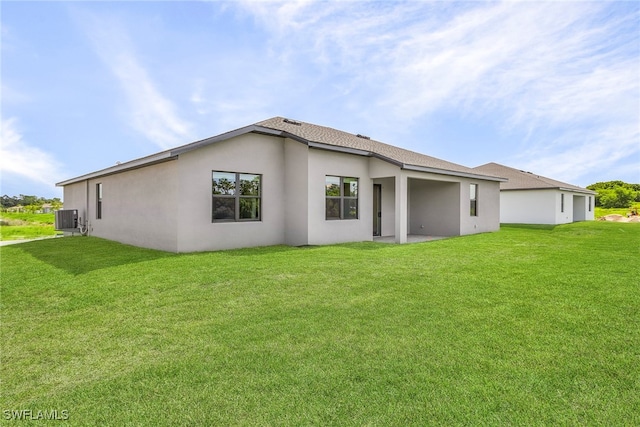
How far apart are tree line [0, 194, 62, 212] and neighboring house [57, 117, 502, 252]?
31.4 metres

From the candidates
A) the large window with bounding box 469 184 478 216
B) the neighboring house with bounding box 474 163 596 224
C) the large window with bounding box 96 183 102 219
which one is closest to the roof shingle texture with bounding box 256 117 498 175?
the large window with bounding box 469 184 478 216

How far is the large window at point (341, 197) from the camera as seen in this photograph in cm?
1202

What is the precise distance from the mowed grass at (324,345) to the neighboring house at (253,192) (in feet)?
10.00

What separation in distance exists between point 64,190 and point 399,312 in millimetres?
23138

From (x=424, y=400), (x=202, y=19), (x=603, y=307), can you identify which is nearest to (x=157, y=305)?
(x=424, y=400)

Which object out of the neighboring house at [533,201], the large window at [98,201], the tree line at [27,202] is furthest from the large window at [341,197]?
the tree line at [27,202]

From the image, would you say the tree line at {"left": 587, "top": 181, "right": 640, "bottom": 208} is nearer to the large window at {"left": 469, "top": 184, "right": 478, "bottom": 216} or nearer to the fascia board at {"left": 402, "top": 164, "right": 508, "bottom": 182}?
the fascia board at {"left": 402, "top": 164, "right": 508, "bottom": 182}

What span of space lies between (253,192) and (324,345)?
8056 millimetres

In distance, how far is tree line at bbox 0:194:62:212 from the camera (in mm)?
37781

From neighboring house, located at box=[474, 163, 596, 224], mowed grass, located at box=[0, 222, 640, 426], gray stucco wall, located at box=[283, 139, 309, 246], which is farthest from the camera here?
neighboring house, located at box=[474, 163, 596, 224]

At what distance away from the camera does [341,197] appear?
12.4 meters

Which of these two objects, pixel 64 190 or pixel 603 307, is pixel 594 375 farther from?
pixel 64 190

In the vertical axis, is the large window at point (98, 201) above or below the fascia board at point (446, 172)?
below

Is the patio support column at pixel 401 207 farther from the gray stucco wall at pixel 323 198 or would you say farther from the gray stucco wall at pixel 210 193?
the gray stucco wall at pixel 210 193
